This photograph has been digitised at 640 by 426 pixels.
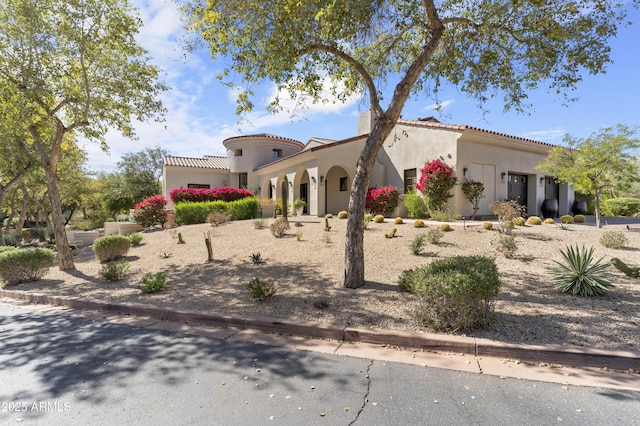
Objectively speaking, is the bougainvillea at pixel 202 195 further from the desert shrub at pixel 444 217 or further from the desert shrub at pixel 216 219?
the desert shrub at pixel 444 217

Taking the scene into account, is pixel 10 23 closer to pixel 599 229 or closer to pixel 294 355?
pixel 294 355

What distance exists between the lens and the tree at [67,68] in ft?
25.7

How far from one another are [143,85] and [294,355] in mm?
9113

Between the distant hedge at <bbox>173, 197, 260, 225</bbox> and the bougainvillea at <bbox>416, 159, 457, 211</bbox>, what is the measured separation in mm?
9335

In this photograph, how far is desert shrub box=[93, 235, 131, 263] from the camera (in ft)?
32.1

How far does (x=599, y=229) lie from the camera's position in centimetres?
973

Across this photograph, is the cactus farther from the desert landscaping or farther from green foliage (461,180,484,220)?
green foliage (461,180,484,220)

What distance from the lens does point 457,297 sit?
3.89m

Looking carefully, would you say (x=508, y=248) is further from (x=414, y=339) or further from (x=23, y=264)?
(x=23, y=264)

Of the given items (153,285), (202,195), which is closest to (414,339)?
(153,285)

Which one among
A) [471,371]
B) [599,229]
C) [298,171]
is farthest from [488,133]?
[471,371]

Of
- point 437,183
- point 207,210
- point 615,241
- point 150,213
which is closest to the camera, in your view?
point 615,241

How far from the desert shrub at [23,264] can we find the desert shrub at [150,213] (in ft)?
25.7

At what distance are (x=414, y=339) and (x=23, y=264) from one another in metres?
9.48
